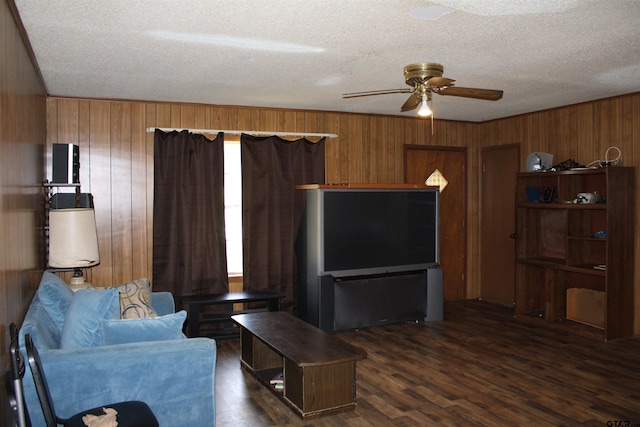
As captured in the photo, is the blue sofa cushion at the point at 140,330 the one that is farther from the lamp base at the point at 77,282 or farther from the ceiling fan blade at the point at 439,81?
the ceiling fan blade at the point at 439,81

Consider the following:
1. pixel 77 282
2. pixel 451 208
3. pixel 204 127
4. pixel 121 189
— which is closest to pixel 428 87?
pixel 204 127

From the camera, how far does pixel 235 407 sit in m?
3.57

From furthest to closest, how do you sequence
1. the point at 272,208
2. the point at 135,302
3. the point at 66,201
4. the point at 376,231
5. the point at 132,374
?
the point at 272,208 → the point at 376,231 → the point at 66,201 → the point at 135,302 → the point at 132,374

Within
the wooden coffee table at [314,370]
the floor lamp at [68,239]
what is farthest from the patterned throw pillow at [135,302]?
the wooden coffee table at [314,370]

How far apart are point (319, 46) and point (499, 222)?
14.2ft

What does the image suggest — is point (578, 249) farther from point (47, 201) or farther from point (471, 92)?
point (47, 201)

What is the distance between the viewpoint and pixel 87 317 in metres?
2.89

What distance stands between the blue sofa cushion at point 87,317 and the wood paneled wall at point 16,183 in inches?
10.9

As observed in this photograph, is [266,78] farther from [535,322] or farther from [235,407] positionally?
[535,322]

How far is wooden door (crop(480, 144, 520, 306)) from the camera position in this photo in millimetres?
6746

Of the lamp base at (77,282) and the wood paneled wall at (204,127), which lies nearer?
the lamp base at (77,282)

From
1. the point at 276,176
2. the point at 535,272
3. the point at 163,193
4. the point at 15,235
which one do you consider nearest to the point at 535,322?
the point at 535,272

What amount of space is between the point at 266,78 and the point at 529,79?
2.31 meters

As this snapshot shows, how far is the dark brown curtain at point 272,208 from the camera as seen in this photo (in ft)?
19.0
